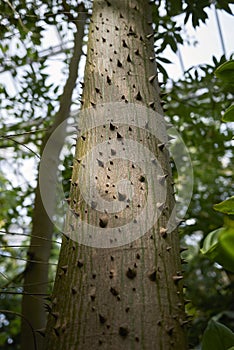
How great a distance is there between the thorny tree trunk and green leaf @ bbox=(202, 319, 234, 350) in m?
0.13

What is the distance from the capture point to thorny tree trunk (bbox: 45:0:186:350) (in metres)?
0.77

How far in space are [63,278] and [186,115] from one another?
200 centimetres

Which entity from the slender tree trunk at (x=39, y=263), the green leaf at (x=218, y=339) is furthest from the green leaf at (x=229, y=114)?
the slender tree trunk at (x=39, y=263)

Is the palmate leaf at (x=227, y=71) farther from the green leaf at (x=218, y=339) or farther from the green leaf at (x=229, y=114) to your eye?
the green leaf at (x=218, y=339)

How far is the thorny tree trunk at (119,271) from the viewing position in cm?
77

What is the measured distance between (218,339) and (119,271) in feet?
0.94

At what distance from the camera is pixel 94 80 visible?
1284 mm

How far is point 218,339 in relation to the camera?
0.91 meters

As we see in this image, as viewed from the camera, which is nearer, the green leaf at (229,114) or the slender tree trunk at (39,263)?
the green leaf at (229,114)

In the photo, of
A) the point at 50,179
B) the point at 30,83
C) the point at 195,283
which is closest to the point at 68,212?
the point at 50,179

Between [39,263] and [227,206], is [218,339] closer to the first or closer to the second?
[227,206]

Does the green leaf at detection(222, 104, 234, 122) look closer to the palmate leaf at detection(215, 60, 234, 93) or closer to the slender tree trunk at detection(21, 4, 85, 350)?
the palmate leaf at detection(215, 60, 234, 93)

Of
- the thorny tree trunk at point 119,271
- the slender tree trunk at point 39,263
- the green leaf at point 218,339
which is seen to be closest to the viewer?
the thorny tree trunk at point 119,271

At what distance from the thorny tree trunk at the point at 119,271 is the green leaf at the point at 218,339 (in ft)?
0.44
